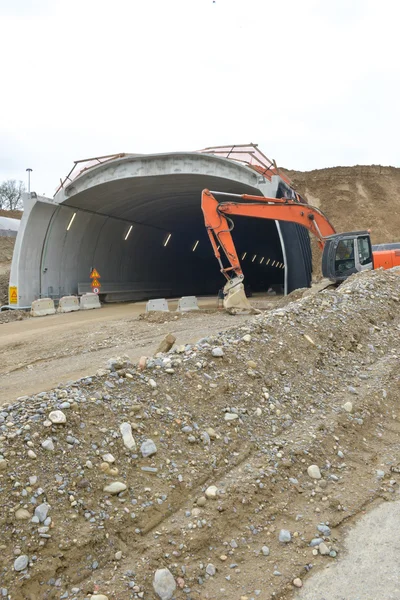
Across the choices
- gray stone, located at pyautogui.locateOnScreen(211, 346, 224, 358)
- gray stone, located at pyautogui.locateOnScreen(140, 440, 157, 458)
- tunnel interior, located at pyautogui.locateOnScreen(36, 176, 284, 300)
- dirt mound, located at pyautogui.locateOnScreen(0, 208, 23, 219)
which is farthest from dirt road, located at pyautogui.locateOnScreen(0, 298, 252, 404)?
dirt mound, located at pyautogui.locateOnScreen(0, 208, 23, 219)

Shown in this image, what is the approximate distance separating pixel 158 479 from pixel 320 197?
35.9 m

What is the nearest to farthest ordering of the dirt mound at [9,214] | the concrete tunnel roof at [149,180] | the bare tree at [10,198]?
the concrete tunnel roof at [149,180] → the dirt mound at [9,214] → the bare tree at [10,198]

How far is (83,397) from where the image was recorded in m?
3.97

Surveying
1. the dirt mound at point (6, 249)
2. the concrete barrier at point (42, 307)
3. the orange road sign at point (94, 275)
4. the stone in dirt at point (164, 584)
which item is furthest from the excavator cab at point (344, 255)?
the dirt mound at point (6, 249)

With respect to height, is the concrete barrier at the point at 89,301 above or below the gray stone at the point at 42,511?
below

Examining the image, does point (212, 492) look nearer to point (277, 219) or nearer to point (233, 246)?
point (233, 246)

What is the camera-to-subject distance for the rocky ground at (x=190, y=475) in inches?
113

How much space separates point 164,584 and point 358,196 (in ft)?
122

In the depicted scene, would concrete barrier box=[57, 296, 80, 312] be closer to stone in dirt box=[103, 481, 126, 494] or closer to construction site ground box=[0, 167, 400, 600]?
construction site ground box=[0, 167, 400, 600]

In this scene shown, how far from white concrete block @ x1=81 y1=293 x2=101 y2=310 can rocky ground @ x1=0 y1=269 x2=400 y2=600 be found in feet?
42.4

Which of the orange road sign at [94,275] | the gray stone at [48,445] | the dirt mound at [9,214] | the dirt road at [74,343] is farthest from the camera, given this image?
the dirt mound at [9,214]

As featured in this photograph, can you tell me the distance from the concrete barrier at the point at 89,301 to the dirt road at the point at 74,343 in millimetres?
3586

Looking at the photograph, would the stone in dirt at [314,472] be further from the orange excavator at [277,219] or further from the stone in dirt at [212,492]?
the orange excavator at [277,219]

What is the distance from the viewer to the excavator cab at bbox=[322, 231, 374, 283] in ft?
44.7
